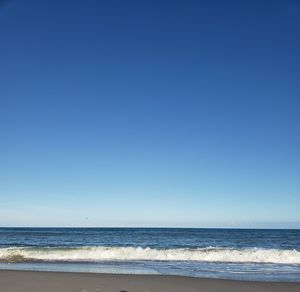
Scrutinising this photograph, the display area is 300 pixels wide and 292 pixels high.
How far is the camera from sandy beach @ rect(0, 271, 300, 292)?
1070 centimetres

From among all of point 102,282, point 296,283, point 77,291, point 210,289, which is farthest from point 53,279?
point 296,283

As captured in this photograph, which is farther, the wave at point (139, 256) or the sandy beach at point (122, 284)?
the wave at point (139, 256)

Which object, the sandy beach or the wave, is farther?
the wave

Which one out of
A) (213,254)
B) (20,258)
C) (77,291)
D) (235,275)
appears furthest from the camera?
(213,254)

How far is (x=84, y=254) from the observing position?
74.1ft

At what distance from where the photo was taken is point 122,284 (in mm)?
11430

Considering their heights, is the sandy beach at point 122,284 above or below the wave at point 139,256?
below

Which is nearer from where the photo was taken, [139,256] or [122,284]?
[122,284]

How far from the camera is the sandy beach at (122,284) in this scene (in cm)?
1070

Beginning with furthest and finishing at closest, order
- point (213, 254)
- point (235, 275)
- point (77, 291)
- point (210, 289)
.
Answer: point (213, 254) → point (235, 275) → point (210, 289) → point (77, 291)

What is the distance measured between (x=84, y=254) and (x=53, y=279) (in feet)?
34.7

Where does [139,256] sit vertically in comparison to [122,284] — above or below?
above

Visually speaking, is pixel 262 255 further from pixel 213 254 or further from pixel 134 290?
pixel 134 290

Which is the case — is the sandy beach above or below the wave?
below
